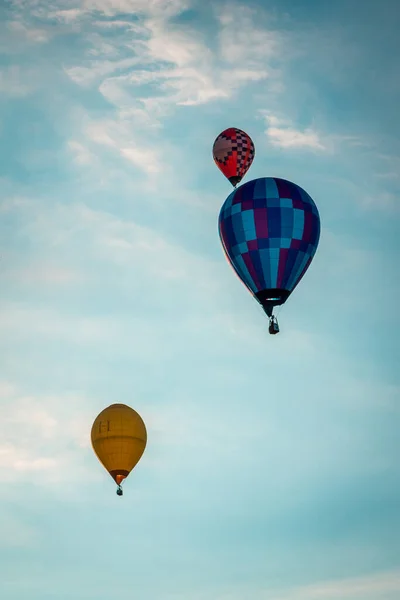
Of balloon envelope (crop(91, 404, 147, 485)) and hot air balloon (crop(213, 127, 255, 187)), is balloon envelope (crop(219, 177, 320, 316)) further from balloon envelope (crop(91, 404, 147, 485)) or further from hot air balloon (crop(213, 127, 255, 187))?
hot air balloon (crop(213, 127, 255, 187))

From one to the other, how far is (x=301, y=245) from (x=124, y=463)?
1328cm

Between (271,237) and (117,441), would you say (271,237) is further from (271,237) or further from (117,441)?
(117,441)

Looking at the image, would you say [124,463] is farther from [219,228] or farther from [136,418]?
[219,228]

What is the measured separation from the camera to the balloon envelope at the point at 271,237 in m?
55.9

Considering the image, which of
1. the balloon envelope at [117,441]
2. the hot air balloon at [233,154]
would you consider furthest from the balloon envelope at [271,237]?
the hot air balloon at [233,154]

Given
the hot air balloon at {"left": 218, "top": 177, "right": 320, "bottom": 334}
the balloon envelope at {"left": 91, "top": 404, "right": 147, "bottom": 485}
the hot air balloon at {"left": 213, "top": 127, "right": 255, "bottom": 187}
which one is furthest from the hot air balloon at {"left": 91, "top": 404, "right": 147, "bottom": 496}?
the hot air balloon at {"left": 213, "top": 127, "right": 255, "bottom": 187}

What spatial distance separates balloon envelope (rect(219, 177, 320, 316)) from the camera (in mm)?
55906

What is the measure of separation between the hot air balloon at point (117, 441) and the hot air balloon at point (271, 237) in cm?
885

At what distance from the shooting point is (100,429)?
5853cm

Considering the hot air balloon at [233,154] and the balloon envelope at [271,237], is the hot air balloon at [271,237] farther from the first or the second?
the hot air balloon at [233,154]

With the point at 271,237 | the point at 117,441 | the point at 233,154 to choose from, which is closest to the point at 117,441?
the point at 117,441

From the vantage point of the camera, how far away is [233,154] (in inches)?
2702

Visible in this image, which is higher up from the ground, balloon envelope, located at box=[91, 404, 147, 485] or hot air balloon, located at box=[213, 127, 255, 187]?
hot air balloon, located at box=[213, 127, 255, 187]

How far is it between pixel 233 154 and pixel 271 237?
13462 mm
